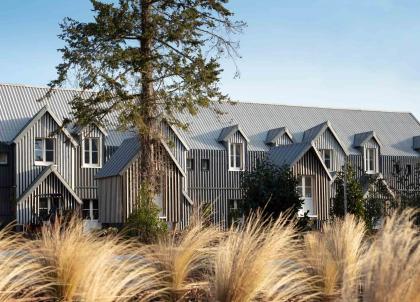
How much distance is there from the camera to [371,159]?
48.9m

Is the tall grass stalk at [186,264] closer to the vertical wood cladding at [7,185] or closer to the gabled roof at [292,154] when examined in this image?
the gabled roof at [292,154]

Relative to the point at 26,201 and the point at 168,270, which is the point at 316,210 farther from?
the point at 168,270

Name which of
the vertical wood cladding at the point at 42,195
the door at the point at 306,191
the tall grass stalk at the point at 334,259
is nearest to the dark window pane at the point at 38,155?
the vertical wood cladding at the point at 42,195

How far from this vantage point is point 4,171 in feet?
121

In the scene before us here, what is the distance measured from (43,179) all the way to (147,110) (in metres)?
12.9

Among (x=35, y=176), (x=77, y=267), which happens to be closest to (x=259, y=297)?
(x=77, y=267)

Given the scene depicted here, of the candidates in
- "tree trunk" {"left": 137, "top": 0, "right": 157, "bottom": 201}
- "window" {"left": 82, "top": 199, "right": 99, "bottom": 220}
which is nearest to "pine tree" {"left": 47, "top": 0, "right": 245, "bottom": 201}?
"tree trunk" {"left": 137, "top": 0, "right": 157, "bottom": 201}

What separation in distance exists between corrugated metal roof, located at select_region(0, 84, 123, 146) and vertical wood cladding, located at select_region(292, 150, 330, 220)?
411 inches

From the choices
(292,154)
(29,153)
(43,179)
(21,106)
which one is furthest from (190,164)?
(21,106)

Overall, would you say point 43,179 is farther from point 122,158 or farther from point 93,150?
point 122,158

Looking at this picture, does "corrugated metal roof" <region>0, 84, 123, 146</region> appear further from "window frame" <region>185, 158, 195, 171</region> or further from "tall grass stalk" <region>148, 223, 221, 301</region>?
"tall grass stalk" <region>148, 223, 221, 301</region>

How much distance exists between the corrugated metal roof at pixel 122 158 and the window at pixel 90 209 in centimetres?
623

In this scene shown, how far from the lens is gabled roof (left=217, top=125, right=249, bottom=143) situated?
4347 cm

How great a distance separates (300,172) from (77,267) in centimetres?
2701
